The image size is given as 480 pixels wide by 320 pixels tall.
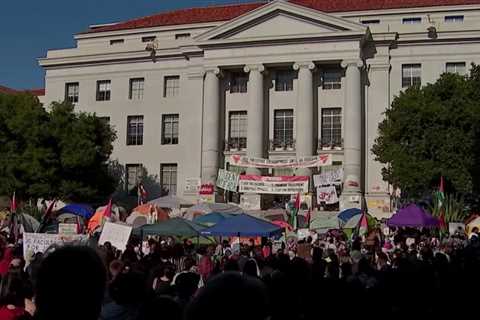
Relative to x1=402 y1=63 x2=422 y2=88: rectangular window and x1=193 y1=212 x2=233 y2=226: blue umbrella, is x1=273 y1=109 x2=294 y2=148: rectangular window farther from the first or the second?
x1=193 y1=212 x2=233 y2=226: blue umbrella

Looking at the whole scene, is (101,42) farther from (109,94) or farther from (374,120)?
(374,120)

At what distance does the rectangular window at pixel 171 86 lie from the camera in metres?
51.4

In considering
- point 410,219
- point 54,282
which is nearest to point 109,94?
Answer: point 410,219

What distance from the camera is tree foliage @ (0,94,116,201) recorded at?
141 feet

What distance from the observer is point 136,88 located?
173 feet

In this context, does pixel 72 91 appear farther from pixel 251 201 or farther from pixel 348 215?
pixel 348 215

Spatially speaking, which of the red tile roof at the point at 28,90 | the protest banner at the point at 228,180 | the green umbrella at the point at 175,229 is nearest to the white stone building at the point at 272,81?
the protest banner at the point at 228,180

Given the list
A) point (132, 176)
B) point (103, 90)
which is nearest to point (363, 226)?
point (132, 176)

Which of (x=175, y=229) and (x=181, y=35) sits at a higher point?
(x=181, y=35)

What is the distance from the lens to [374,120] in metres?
46.3

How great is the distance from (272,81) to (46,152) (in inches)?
615

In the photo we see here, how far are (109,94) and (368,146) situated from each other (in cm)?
1981

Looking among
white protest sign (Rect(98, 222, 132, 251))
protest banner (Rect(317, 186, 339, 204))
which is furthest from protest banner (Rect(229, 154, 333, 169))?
white protest sign (Rect(98, 222, 132, 251))

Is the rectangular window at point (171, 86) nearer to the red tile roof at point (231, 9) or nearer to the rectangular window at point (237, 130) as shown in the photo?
the rectangular window at point (237, 130)
